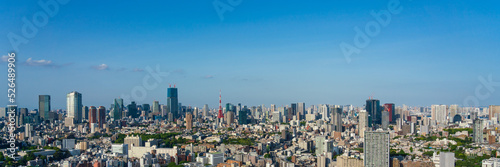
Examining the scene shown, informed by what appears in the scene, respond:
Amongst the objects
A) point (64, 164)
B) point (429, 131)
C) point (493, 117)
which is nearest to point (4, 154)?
point (64, 164)

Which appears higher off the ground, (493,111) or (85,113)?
(493,111)

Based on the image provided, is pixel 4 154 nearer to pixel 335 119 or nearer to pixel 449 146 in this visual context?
pixel 449 146

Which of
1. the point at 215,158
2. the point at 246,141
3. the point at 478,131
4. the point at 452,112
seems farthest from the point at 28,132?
the point at 452,112

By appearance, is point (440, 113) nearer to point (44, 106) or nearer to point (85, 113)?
point (85, 113)

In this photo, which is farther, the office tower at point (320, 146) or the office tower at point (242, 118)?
the office tower at point (242, 118)

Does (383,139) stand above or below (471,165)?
above

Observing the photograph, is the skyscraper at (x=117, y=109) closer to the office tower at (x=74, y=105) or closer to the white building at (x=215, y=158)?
the office tower at (x=74, y=105)

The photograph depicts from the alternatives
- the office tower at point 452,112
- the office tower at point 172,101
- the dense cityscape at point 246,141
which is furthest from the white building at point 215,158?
the office tower at point 172,101
